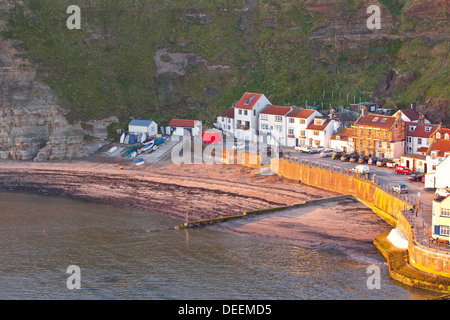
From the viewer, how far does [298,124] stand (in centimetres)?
7725

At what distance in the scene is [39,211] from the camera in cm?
6344

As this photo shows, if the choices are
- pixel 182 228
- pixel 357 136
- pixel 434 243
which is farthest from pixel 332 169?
pixel 434 243

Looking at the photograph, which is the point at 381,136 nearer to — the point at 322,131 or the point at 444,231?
the point at 322,131

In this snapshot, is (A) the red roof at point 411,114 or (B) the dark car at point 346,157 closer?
(B) the dark car at point 346,157

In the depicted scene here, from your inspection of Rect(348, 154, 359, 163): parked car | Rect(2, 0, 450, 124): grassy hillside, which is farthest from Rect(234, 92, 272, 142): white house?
Rect(348, 154, 359, 163): parked car

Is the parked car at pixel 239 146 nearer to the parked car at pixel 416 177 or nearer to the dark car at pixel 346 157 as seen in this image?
the dark car at pixel 346 157

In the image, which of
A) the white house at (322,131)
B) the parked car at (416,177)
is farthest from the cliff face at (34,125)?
the parked car at (416,177)

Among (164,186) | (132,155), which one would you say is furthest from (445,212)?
(132,155)

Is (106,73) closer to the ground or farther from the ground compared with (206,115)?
farther from the ground

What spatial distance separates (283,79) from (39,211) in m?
40.0

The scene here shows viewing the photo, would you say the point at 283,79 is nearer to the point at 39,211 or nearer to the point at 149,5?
the point at 149,5

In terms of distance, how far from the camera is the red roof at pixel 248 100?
81.5 meters

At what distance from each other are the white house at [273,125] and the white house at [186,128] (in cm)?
809

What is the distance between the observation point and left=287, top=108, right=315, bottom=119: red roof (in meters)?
76.8
